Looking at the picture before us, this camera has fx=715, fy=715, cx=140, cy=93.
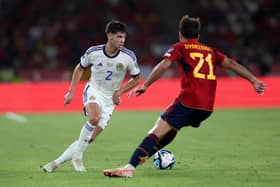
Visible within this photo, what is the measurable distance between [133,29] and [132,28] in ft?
0.28

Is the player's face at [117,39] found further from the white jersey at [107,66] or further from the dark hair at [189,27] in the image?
the dark hair at [189,27]

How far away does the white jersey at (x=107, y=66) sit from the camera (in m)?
9.53

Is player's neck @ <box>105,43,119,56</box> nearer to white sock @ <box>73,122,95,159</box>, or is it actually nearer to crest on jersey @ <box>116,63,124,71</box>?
crest on jersey @ <box>116,63,124,71</box>

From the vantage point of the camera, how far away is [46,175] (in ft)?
28.8

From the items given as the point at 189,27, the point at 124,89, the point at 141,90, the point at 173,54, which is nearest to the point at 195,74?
the point at 173,54

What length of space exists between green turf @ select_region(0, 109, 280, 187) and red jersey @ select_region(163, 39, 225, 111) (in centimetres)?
92

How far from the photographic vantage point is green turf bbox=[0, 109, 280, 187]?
825 centimetres

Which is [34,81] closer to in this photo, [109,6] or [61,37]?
[61,37]

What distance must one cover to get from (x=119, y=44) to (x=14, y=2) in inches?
752

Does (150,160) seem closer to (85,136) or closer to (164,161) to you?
(164,161)

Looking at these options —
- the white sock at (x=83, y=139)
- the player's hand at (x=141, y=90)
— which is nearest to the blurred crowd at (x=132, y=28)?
the white sock at (x=83, y=139)

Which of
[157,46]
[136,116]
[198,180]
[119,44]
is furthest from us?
[157,46]

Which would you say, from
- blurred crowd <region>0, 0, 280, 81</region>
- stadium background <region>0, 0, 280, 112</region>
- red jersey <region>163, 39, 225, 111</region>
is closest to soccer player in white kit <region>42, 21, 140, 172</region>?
red jersey <region>163, 39, 225, 111</region>

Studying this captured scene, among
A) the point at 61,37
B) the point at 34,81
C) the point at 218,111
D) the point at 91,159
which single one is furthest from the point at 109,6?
the point at 91,159
